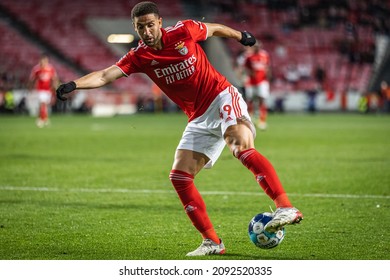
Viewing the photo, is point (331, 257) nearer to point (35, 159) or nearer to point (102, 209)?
point (102, 209)

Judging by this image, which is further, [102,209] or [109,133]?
[109,133]

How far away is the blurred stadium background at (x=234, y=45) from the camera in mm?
36375

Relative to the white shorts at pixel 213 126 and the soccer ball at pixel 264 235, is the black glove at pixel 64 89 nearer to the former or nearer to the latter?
the white shorts at pixel 213 126

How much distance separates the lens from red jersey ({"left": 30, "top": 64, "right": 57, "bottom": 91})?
2561cm

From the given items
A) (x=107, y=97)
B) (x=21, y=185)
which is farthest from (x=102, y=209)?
(x=107, y=97)

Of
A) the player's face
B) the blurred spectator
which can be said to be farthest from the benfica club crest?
the blurred spectator

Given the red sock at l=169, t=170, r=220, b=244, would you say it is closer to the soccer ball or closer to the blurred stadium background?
the soccer ball

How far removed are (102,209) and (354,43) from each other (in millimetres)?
31940

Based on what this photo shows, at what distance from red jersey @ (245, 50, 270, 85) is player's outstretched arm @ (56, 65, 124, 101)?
1618cm

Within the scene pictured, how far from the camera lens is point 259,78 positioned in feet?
74.6

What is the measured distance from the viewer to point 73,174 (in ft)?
39.0

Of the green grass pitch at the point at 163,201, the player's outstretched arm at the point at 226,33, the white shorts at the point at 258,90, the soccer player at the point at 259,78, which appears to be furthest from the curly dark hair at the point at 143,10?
the white shorts at the point at 258,90

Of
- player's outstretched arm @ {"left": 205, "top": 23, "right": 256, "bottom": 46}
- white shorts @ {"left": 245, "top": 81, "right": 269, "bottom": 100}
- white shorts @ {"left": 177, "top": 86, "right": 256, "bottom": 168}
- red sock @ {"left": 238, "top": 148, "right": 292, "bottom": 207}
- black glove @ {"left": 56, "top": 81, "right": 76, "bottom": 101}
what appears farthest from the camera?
white shorts @ {"left": 245, "top": 81, "right": 269, "bottom": 100}

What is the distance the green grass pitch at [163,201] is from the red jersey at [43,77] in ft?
26.6
